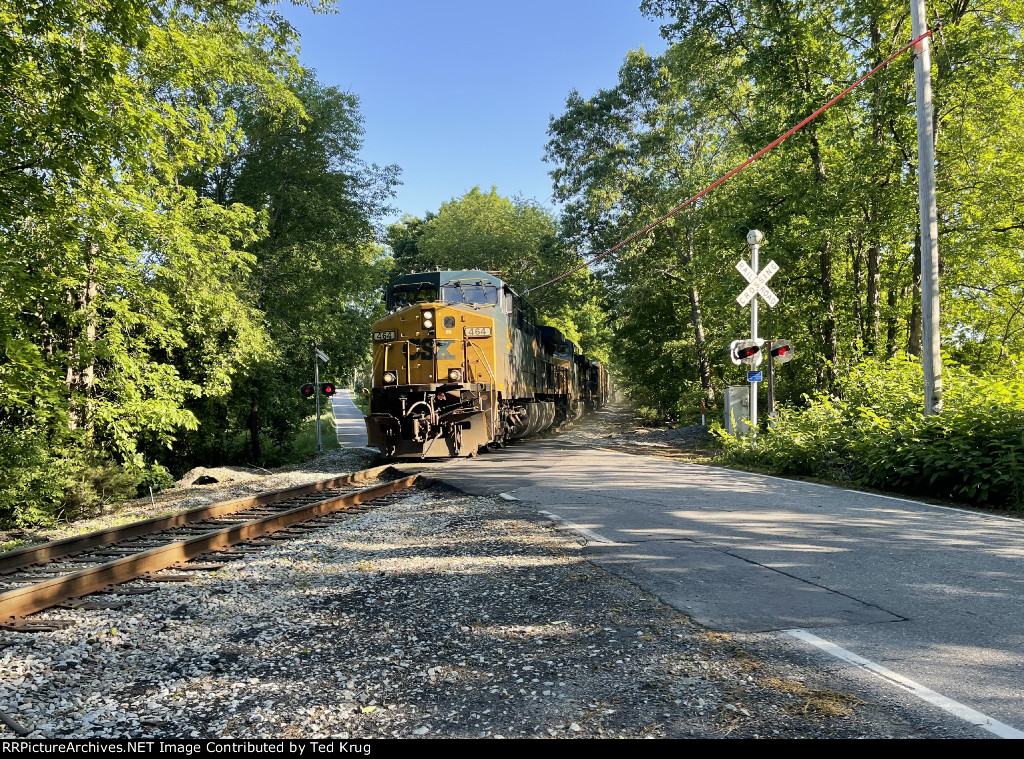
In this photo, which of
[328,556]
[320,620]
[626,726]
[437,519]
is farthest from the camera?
[437,519]

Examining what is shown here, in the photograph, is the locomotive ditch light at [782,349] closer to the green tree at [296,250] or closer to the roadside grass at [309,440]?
the green tree at [296,250]

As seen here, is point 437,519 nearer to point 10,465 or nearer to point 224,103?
point 10,465

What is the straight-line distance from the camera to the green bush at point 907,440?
808 centimetres

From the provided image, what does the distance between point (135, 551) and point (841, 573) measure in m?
6.68

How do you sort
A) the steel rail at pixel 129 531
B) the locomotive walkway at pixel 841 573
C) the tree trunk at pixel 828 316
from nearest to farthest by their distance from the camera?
the locomotive walkway at pixel 841 573
the steel rail at pixel 129 531
the tree trunk at pixel 828 316

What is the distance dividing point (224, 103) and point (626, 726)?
22764mm

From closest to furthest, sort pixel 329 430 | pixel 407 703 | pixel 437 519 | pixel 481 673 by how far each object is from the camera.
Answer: pixel 407 703
pixel 481 673
pixel 437 519
pixel 329 430

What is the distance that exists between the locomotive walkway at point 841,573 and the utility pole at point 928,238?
257cm

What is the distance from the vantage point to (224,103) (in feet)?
66.8

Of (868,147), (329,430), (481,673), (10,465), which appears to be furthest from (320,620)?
(329,430)

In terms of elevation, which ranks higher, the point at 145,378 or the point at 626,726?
the point at 145,378

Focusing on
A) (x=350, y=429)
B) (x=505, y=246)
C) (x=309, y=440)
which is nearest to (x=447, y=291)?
(x=309, y=440)

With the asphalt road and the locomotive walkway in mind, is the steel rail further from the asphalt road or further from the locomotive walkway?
the asphalt road

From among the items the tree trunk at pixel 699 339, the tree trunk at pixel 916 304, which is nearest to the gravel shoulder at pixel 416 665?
the tree trunk at pixel 916 304
